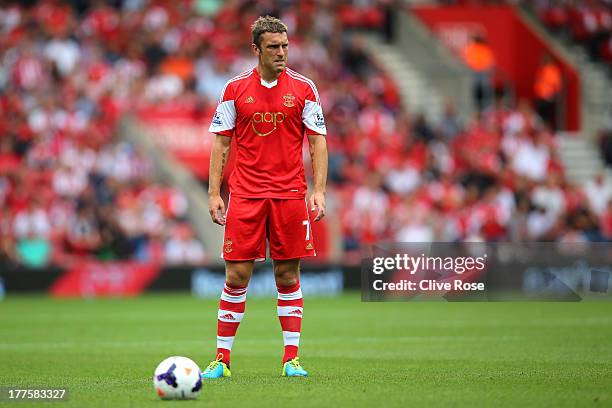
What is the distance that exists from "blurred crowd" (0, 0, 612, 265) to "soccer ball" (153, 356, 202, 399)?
52.8 ft

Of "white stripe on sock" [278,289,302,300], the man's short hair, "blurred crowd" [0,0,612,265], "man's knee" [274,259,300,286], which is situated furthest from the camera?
"blurred crowd" [0,0,612,265]

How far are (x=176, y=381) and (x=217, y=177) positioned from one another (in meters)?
2.06

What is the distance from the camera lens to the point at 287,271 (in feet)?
32.9

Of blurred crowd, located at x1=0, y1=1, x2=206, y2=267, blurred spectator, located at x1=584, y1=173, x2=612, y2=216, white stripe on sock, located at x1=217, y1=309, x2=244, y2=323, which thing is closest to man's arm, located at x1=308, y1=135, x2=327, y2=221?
white stripe on sock, located at x1=217, y1=309, x2=244, y2=323

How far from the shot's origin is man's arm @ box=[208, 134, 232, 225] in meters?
9.98

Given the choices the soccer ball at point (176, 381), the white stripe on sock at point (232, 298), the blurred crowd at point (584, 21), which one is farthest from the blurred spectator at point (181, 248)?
the soccer ball at point (176, 381)

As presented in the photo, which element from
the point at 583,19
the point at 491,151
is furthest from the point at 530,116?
the point at 583,19

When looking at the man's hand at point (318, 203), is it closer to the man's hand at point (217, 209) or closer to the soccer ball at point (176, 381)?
the man's hand at point (217, 209)

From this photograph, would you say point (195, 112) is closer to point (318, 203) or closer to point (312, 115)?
point (312, 115)

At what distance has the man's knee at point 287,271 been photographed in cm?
1003

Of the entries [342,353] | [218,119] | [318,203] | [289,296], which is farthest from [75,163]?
[318,203]

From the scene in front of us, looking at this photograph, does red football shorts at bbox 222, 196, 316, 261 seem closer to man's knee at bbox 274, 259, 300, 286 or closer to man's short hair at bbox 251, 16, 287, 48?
man's knee at bbox 274, 259, 300, 286

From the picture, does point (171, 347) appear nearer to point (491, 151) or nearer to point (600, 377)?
point (600, 377)

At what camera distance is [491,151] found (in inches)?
1116
